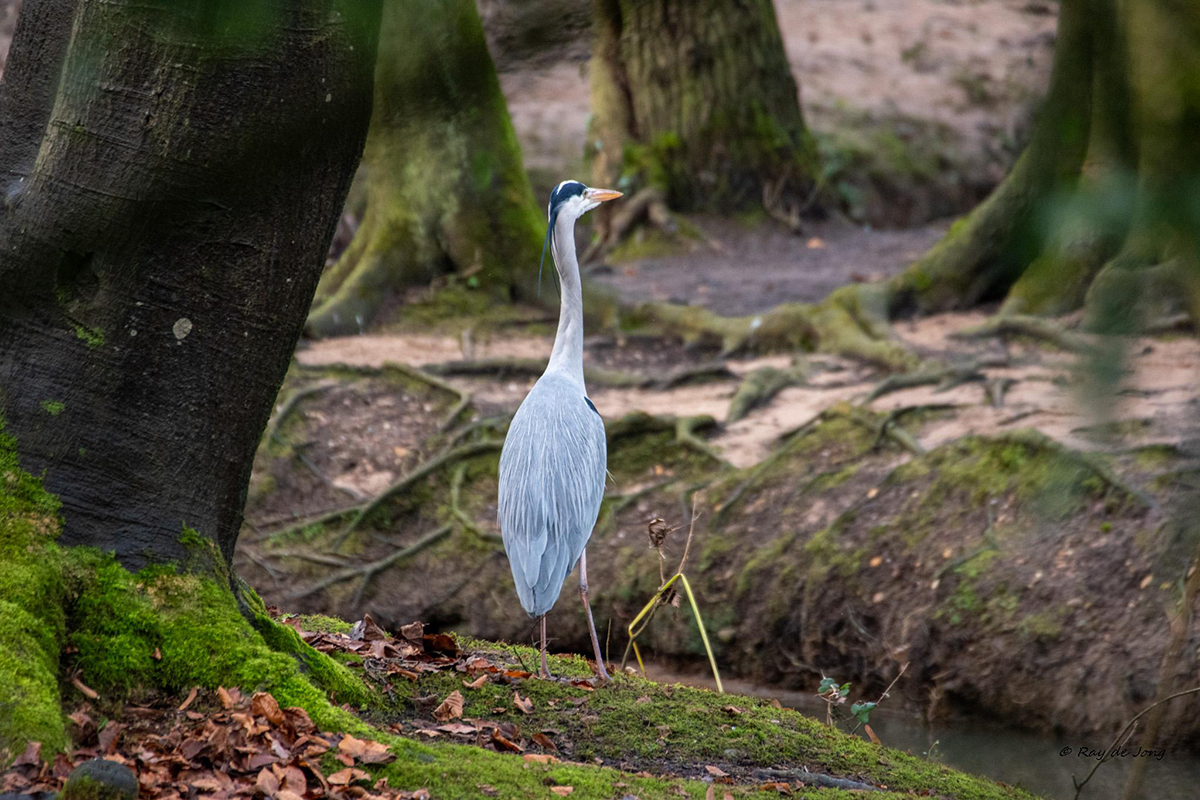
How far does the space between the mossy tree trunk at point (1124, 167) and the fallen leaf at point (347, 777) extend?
6.80ft

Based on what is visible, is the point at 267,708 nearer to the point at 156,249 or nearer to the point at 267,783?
the point at 267,783

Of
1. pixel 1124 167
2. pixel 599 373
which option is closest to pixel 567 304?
pixel 599 373

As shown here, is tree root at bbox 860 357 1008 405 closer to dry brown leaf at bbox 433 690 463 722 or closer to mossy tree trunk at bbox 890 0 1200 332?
dry brown leaf at bbox 433 690 463 722

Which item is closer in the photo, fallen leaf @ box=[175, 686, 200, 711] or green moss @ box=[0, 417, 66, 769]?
green moss @ box=[0, 417, 66, 769]

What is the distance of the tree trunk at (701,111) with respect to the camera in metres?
14.5

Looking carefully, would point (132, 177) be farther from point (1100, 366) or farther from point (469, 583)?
point (469, 583)

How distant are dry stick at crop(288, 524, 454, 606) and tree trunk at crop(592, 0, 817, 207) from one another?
24.1 ft

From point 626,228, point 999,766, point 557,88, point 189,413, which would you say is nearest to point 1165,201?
point 189,413

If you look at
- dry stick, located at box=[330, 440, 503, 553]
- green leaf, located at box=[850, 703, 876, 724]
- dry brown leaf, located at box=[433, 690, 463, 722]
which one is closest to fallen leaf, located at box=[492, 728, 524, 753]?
dry brown leaf, located at box=[433, 690, 463, 722]

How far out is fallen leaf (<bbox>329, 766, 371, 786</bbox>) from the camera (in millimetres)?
2924

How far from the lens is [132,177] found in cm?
310

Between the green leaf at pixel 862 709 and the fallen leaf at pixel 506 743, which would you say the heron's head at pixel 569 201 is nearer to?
the green leaf at pixel 862 709

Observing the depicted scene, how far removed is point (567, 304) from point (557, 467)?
0.95 m

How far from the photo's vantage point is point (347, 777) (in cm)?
294
